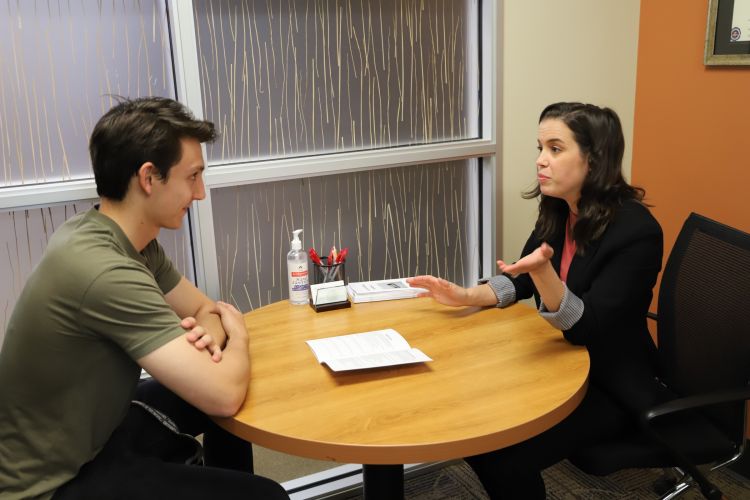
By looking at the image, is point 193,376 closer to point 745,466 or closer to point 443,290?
point 443,290

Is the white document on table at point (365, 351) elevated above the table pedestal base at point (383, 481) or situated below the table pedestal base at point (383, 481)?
above

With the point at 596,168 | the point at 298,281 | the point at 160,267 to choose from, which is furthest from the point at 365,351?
the point at 596,168

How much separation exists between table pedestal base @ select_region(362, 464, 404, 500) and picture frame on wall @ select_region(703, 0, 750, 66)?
1.93 m

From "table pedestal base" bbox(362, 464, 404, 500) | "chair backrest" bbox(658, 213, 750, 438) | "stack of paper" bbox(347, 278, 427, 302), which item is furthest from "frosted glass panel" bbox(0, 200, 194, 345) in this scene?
"chair backrest" bbox(658, 213, 750, 438)

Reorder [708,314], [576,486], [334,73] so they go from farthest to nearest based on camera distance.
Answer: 1. [576,486]
2. [334,73]
3. [708,314]

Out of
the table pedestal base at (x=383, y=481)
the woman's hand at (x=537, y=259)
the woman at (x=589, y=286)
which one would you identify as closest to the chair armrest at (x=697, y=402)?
the woman at (x=589, y=286)

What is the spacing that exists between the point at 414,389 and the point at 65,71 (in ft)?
4.66

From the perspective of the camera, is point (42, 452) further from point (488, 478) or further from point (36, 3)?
point (36, 3)

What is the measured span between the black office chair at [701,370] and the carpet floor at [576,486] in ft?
2.35

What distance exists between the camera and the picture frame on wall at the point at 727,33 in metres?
2.50

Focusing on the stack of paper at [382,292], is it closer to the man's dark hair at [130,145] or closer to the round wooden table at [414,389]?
the round wooden table at [414,389]

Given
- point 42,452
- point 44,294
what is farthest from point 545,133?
point 42,452

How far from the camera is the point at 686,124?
109 inches

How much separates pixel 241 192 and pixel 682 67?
1827mm
